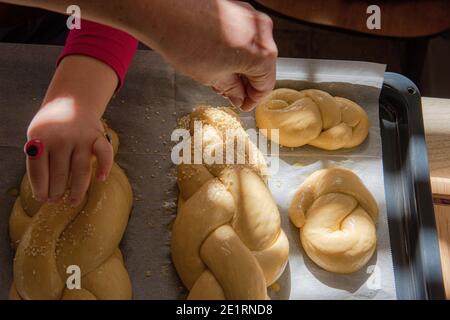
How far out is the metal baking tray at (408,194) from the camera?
1.20 m

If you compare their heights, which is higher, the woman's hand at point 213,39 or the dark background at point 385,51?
the dark background at point 385,51

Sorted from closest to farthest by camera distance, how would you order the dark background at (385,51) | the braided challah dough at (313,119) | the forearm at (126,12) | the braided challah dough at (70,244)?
1. the forearm at (126,12)
2. the braided challah dough at (70,244)
3. the braided challah dough at (313,119)
4. the dark background at (385,51)

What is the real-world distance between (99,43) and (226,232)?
Result: 1.36ft

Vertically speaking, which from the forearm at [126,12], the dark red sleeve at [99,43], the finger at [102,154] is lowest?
Result: the finger at [102,154]

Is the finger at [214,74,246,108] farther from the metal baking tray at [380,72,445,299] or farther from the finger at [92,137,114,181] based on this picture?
the metal baking tray at [380,72,445,299]

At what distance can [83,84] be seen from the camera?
40.6 inches

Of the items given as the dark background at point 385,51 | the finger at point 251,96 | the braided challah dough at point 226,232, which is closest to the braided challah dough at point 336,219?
the braided challah dough at point 226,232

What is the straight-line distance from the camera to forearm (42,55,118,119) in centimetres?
100

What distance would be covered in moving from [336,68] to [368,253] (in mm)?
457

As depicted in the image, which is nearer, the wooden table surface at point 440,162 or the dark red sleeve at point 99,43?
the dark red sleeve at point 99,43

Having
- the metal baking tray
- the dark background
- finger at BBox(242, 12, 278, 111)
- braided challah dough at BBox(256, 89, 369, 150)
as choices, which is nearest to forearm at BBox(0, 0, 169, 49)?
finger at BBox(242, 12, 278, 111)

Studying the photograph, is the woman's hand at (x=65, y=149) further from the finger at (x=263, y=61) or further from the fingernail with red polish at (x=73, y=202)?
the finger at (x=263, y=61)
